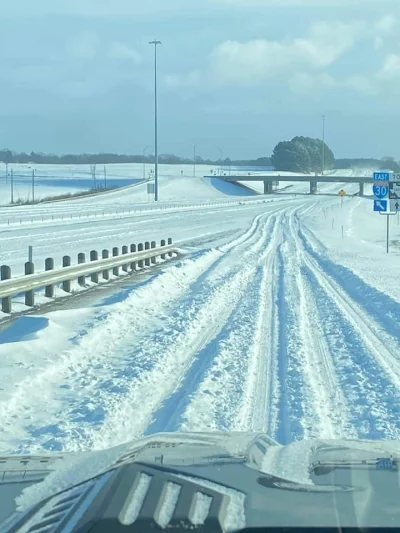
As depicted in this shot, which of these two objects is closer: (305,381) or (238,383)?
(238,383)

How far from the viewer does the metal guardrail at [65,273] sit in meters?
16.6

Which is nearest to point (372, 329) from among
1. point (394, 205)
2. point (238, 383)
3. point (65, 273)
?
point (238, 383)

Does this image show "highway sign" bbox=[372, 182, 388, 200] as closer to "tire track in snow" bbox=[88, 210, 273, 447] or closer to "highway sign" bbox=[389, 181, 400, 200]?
"highway sign" bbox=[389, 181, 400, 200]

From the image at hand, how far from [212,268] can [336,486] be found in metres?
23.9

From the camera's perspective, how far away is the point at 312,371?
11.7 metres

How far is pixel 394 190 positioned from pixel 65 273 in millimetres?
17090

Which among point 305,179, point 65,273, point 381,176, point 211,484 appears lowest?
point 65,273

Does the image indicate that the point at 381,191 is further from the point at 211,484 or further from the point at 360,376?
the point at 211,484

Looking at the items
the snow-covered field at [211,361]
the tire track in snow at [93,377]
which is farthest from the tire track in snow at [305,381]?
the tire track in snow at [93,377]

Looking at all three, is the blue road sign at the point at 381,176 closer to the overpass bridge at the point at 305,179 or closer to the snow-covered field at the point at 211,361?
the snow-covered field at the point at 211,361

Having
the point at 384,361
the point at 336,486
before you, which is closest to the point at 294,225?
the point at 384,361

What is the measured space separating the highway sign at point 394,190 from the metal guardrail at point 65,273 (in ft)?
29.6

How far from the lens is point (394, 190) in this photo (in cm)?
3306

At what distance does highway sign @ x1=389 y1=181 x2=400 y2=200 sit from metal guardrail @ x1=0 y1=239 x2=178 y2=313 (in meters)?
9.02
